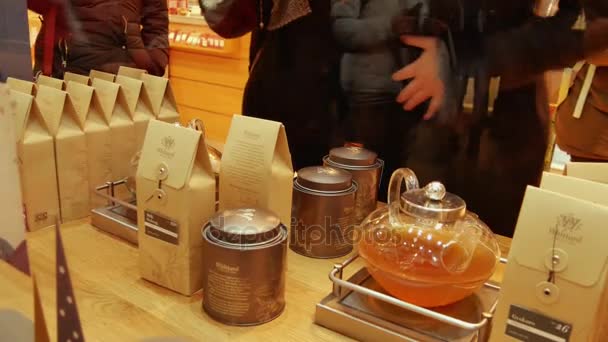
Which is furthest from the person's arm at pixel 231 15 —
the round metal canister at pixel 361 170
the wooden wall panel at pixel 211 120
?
the round metal canister at pixel 361 170

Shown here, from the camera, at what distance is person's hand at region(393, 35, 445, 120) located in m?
1.23

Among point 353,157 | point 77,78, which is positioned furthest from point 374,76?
point 77,78

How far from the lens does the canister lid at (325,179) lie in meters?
0.94

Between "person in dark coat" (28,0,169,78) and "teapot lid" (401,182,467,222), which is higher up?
"person in dark coat" (28,0,169,78)

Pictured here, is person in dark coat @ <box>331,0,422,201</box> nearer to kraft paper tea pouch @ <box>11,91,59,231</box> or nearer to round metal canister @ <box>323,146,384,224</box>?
round metal canister @ <box>323,146,384,224</box>

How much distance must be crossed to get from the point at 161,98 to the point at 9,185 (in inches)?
29.9

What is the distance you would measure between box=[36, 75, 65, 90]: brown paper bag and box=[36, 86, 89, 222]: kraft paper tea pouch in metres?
0.07

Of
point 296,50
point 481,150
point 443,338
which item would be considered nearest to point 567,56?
point 481,150

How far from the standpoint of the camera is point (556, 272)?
23.8 inches

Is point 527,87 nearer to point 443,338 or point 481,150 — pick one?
point 481,150

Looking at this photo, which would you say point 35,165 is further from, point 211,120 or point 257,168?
point 211,120

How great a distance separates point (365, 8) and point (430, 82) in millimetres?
227

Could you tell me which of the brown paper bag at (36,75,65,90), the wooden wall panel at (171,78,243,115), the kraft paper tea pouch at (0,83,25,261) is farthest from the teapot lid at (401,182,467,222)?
the wooden wall panel at (171,78,243,115)

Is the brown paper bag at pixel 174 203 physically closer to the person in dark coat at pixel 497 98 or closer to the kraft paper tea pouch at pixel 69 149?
the kraft paper tea pouch at pixel 69 149
